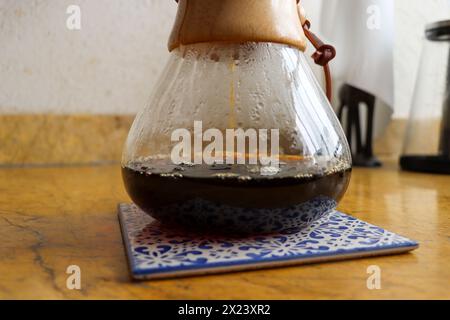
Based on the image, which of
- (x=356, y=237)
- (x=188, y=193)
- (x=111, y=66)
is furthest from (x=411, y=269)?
(x=111, y=66)

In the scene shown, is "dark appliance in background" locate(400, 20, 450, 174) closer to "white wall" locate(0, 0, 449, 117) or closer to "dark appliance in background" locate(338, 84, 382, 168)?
"dark appliance in background" locate(338, 84, 382, 168)

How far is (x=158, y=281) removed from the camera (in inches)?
Result: 12.4

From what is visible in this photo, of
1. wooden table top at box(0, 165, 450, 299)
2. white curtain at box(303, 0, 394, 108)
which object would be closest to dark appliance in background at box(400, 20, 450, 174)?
white curtain at box(303, 0, 394, 108)

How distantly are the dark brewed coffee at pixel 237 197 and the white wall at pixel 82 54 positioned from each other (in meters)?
0.72

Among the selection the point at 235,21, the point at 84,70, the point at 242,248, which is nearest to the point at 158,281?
the point at 242,248

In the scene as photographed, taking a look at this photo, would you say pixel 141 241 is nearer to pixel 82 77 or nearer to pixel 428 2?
pixel 82 77

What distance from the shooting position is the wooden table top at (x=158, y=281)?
0.98 ft

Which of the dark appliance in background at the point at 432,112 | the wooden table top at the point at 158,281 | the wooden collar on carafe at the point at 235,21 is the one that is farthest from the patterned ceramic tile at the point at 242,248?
the dark appliance in background at the point at 432,112

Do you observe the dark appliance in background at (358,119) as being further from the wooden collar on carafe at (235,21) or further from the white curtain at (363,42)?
the wooden collar on carafe at (235,21)

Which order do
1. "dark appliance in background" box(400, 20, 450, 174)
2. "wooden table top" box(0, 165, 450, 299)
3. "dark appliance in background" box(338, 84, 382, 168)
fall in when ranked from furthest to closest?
"dark appliance in background" box(338, 84, 382, 168) → "dark appliance in background" box(400, 20, 450, 174) → "wooden table top" box(0, 165, 450, 299)

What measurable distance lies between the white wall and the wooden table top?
1.37 ft

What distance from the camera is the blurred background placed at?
1.01m

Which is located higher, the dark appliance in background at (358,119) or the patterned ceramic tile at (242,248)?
the dark appliance in background at (358,119)

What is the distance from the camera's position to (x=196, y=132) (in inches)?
16.7
